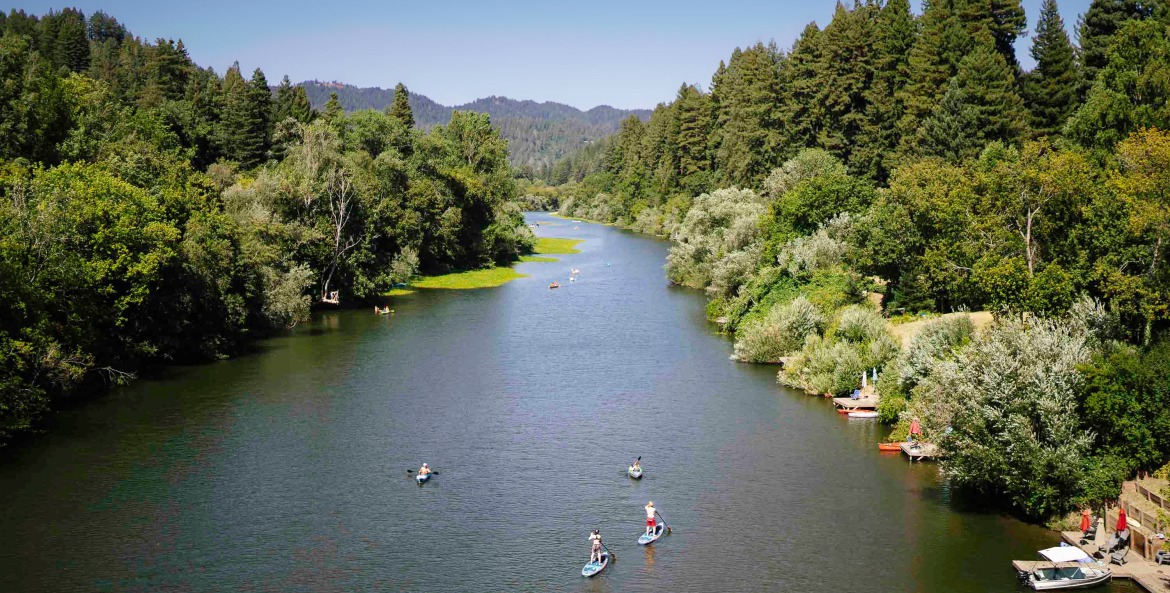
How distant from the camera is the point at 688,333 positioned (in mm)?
77812

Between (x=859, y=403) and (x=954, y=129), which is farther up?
(x=954, y=129)

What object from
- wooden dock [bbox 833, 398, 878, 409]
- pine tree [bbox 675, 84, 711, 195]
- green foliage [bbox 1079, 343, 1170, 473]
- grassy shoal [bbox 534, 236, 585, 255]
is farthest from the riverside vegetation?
pine tree [bbox 675, 84, 711, 195]

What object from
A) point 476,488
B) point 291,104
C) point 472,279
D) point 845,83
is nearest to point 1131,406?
point 476,488

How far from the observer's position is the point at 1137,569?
105 ft

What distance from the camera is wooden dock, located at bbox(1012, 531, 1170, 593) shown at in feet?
101

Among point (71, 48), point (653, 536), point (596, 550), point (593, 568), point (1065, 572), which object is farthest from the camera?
point (71, 48)

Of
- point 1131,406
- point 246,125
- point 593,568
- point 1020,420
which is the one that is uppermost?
point 246,125

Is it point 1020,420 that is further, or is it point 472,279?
point 472,279

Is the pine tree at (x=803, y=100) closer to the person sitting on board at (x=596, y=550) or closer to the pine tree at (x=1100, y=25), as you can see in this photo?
the pine tree at (x=1100, y=25)

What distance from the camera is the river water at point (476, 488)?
34375mm

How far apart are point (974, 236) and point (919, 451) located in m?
12.7

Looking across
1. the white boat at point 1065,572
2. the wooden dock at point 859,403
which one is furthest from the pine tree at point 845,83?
the white boat at point 1065,572

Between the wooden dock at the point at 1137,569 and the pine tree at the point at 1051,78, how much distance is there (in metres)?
65.7

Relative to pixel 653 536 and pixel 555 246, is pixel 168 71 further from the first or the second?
pixel 653 536
